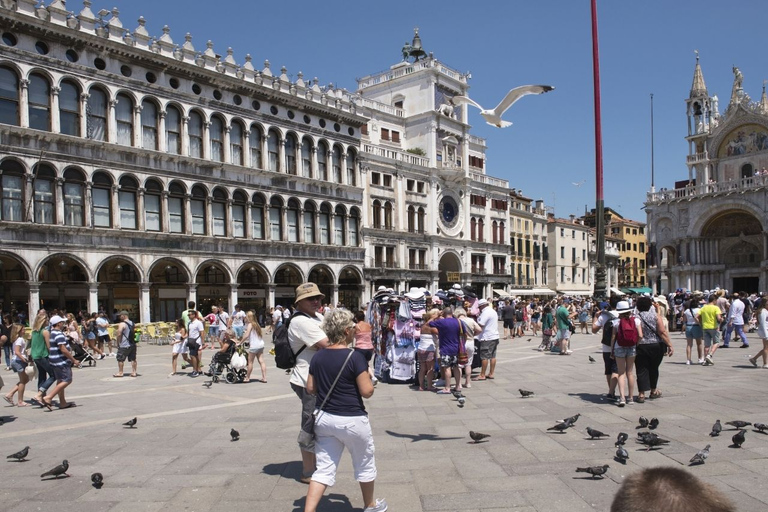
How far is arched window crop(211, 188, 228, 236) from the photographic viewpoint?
34031mm

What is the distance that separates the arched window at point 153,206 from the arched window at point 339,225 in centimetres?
1235

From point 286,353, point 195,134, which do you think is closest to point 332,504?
point 286,353

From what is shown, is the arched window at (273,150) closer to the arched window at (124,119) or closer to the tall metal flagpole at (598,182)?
the arched window at (124,119)

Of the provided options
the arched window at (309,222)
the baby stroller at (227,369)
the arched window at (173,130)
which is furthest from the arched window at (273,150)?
the baby stroller at (227,369)

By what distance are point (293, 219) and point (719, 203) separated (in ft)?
124

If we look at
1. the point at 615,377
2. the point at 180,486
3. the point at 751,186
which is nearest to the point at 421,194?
the point at 751,186

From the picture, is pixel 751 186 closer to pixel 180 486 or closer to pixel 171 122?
pixel 171 122

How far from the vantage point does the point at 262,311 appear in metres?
37.7

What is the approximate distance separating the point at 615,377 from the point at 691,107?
5635cm

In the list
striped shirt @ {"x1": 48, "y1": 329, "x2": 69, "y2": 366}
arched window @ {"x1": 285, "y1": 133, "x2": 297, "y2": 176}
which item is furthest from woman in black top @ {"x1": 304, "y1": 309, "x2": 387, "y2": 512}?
arched window @ {"x1": 285, "y1": 133, "x2": 297, "y2": 176}

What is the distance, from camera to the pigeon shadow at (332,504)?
5734 mm

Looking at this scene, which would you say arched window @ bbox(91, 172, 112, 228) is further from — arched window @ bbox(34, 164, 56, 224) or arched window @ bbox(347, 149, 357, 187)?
arched window @ bbox(347, 149, 357, 187)

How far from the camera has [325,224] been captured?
40594 mm

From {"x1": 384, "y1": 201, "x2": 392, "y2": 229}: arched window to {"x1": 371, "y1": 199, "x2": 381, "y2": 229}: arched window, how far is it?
716 millimetres
